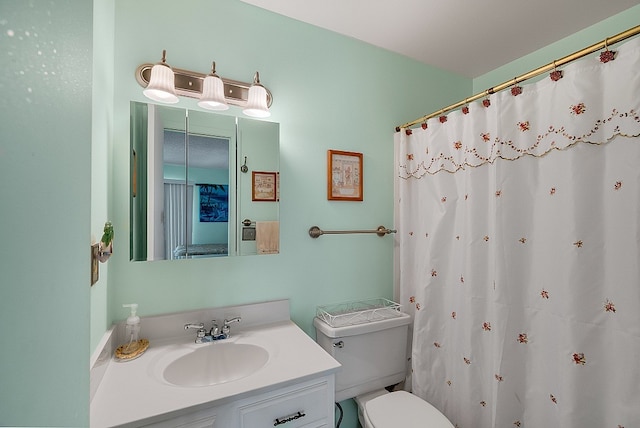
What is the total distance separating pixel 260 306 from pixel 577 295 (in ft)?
4.33

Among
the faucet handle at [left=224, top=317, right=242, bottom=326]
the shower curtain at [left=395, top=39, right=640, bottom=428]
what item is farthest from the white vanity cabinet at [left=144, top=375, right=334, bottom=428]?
the shower curtain at [left=395, top=39, right=640, bottom=428]

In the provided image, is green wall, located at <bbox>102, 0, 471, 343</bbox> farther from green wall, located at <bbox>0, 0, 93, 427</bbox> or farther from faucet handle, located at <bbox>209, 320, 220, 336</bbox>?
green wall, located at <bbox>0, 0, 93, 427</bbox>

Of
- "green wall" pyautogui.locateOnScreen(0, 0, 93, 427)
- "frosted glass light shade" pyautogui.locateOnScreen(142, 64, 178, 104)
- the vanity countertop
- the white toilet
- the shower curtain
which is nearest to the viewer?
"green wall" pyautogui.locateOnScreen(0, 0, 93, 427)

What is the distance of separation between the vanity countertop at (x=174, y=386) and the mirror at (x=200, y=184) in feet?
1.32

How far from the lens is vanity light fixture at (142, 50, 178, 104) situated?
117cm

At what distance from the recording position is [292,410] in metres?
0.99

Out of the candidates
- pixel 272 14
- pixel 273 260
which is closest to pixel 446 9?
pixel 272 14

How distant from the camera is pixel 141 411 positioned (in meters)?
0.80

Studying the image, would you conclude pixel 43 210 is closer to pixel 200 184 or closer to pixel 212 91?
pixel 200 184

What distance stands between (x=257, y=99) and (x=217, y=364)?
4.08ft

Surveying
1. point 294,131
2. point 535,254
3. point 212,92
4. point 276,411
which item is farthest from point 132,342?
point 535,254

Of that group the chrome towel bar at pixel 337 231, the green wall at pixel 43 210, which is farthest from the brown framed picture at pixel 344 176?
the green wall at pixel 43 210

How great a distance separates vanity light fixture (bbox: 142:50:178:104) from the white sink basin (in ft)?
3.66

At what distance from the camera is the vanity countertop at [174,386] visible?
803 mm
